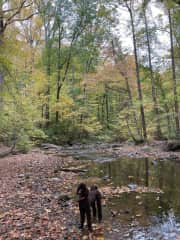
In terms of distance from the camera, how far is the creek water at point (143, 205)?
5117 mm

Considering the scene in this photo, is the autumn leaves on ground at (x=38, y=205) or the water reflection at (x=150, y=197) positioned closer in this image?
the autumn leaves on ground at (x=38, y=205)

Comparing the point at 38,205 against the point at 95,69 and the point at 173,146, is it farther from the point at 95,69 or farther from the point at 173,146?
the point at 95,69

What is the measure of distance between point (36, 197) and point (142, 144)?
14282mm

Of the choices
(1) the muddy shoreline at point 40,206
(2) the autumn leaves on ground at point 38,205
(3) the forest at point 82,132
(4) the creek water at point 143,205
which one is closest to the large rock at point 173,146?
(3) the forest at point 82,132

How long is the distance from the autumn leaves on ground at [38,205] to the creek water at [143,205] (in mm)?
617

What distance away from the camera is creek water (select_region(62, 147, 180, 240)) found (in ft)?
16.8

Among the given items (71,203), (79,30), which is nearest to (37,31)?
(79,30)

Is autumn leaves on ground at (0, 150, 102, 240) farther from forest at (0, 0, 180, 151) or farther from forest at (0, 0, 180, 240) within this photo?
forest at (0, 0, 180, 151)

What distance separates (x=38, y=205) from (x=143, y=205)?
8.46ft

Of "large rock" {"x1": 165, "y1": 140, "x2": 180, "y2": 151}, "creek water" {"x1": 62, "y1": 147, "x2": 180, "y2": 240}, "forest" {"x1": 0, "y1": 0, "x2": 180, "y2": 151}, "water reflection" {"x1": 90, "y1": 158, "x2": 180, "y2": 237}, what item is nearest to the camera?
"creek water" {"x1": 62, "y1": 147, "x2": 180, "y2": 240}

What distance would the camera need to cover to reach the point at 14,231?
5.20m

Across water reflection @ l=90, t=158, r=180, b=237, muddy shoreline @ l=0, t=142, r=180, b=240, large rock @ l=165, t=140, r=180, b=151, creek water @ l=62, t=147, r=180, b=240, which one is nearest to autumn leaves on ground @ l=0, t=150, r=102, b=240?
muddy shoreline @ l=0, t=142, r=180, b=240

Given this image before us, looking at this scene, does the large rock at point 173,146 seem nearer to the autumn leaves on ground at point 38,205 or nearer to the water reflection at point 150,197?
the water reflection at point 150,197

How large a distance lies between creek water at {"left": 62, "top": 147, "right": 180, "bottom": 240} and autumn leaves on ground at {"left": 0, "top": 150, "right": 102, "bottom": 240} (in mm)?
617
